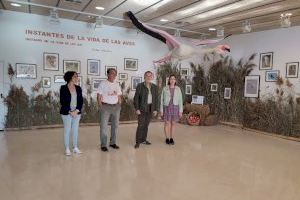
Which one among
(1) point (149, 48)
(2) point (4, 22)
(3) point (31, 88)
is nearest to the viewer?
(2) point (4, 22)

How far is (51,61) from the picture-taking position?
23.1 ft

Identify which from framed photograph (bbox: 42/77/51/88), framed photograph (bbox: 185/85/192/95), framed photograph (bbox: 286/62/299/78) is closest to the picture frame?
framed photograph (bbox: 42/77/51/88)

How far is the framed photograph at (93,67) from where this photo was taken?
7516 mm

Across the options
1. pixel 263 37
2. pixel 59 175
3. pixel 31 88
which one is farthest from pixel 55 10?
pixel 263 37

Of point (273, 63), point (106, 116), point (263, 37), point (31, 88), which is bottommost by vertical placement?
point (106, 116)

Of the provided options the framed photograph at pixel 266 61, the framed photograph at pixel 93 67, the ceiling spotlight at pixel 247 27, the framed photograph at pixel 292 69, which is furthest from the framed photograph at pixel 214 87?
the framed photograph at pixel 93 67

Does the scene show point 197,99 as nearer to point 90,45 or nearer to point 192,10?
point 192,10

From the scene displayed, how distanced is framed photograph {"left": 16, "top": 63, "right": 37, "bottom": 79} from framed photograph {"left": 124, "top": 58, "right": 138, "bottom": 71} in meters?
2.49

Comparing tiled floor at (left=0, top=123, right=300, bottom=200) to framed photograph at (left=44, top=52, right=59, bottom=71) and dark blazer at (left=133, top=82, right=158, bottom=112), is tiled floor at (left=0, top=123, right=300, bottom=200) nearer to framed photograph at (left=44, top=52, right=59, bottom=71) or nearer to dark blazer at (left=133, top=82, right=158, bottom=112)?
dark blazer at (left=133, top=82, right=158, bottom=112)

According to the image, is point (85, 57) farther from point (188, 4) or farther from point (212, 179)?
point (212, 179)

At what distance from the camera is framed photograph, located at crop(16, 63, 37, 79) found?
6688mm

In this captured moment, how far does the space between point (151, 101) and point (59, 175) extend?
7.30 feet

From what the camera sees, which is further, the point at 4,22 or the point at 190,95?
the point at 190,95

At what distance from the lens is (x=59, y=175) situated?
3.58 m
